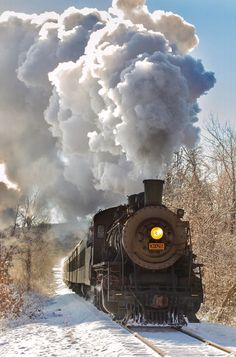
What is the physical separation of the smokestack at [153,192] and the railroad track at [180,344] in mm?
2903

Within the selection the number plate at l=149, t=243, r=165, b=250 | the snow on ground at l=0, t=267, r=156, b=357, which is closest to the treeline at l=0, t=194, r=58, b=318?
the snow on ground at l=0, t=267, r=156, b=357

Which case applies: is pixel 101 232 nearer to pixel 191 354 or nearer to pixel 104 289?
pixel 104 289

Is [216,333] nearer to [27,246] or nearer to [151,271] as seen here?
[151,271]

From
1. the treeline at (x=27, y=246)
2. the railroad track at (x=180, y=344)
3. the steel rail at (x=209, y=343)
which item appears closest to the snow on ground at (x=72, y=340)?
the railroad track at (x=180, y=344)

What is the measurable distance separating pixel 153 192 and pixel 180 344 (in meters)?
4.10

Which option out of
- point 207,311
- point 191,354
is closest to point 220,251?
point 207,311

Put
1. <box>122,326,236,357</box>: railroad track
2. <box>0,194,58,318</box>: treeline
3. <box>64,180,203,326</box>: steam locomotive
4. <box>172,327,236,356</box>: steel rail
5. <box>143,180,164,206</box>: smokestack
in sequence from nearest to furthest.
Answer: <box>122,326,236,357</box>: railroad track
<box>172,327,236,356</box>: steel rail
<box>64,180,203,326</box>: steam locomotive
<box>143,180,164,206</box>: smokestack
<box>0,194,58,318</box>: treeline

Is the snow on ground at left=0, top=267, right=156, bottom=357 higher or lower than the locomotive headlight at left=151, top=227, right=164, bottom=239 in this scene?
lower

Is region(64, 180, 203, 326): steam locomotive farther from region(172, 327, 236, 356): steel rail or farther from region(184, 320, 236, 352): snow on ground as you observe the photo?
region(172, 327, 236, 356): steel rail

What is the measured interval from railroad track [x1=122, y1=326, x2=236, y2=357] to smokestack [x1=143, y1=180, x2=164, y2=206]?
290cm

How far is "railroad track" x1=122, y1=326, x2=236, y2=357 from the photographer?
24.5ft

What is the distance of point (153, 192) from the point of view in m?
11.7

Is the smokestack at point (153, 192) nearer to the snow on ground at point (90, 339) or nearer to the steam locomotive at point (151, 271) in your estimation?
the steam locomotive at point (151, 271)

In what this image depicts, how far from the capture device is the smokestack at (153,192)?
38.0 ft
